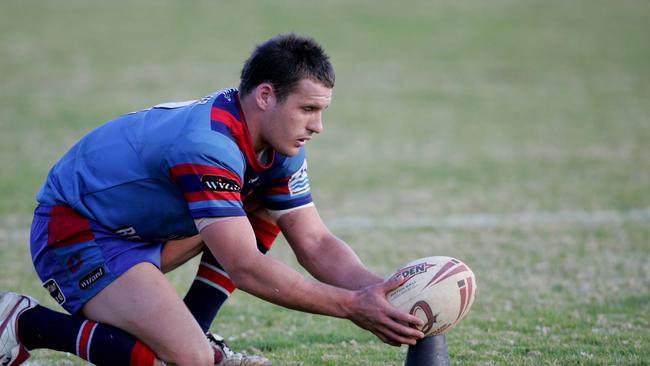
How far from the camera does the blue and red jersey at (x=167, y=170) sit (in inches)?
161

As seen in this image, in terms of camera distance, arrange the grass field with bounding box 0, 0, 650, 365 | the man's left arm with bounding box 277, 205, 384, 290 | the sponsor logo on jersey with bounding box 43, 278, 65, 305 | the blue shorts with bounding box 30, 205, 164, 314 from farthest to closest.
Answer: the grass field with bounding box 0, 0, 650, 365 → the man's left arm with bounding box 277, 205, 384, 290 → the sponsor logo on jersey with bounding box 43, 278, 65, 305 → the blue shorts with bounding box 30, 205, 164, 314

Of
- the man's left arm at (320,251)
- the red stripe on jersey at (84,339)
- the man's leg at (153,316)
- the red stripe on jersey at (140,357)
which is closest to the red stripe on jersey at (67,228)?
the man's leg at (153,316)

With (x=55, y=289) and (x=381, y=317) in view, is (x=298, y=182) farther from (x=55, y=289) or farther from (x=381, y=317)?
(x=55, y=289)

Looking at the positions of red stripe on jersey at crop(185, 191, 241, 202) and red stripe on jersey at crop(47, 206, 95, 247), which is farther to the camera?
red stripe on jersey at crop(47, 206, 95, 247)

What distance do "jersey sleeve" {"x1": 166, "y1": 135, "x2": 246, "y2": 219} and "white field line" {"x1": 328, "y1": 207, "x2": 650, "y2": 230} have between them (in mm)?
5498

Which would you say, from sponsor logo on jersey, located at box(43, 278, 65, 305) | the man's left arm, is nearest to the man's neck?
the man's left arm

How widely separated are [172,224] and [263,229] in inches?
30.3

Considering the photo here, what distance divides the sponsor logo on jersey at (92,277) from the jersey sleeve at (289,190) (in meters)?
1.00

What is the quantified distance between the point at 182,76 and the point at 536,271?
45.9 feet

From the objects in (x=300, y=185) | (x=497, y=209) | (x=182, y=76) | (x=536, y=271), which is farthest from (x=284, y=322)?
(x=182, y=76)

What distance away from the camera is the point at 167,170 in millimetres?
4266

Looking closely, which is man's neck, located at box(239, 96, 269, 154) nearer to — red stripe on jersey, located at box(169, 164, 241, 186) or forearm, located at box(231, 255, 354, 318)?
red stripe on jersey, located at box(169, 164, 241, 186)

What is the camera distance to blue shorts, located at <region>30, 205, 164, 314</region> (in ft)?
14.5

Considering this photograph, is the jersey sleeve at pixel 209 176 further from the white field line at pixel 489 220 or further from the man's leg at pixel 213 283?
the white field line at pixel 489 220
